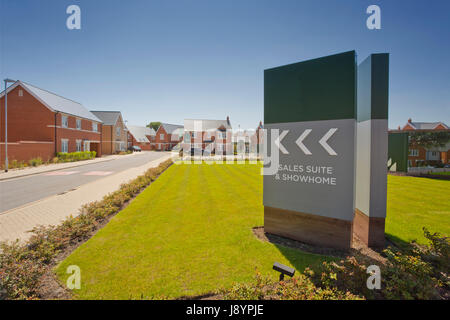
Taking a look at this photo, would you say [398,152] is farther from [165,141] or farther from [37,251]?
[165,141]

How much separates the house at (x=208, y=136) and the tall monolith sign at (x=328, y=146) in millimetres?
41153

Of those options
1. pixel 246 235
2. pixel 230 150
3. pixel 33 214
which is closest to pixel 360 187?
pixel 246 235

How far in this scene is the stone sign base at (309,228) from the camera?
549cm

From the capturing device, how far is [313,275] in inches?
161

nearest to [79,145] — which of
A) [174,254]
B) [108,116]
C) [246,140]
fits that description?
[108,116]

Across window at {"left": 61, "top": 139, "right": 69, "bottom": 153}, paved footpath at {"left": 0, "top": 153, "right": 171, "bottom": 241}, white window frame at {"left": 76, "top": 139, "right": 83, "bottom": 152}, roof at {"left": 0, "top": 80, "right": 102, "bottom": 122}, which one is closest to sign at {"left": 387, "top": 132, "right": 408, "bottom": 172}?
paved footpath at {"left": 0, "top": 153, "right": 171, "bottom": 241}

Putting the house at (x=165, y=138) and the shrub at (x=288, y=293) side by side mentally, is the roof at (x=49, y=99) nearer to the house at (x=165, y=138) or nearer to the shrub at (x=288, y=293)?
the house at (x=165, y=138)

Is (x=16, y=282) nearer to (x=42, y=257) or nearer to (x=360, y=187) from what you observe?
(x=42, y=257)

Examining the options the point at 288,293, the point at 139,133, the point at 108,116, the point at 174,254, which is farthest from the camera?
the point at 139,133

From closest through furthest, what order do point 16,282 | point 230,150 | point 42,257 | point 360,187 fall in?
point 16,282 → point 42,257 → point 360,187 → point 230,150

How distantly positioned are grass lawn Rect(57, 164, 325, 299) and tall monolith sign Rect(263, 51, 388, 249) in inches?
45.6

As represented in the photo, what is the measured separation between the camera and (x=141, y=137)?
6462 cm

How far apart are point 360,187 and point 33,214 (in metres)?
11.7

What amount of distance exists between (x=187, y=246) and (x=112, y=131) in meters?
46.9
